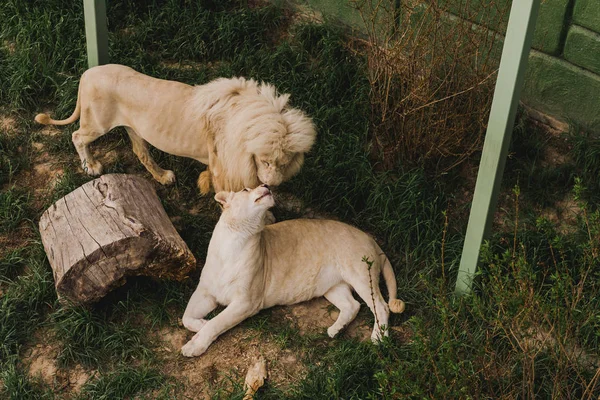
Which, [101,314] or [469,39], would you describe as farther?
[469,39]

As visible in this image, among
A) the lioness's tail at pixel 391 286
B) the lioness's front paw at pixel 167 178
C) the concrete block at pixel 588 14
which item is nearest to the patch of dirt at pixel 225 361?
the lioness's tail at pixel 391 286

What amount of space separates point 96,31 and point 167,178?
1.18 m

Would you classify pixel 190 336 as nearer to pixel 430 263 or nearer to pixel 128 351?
pixel 128 351

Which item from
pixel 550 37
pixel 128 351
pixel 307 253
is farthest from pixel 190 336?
pixel 550 37

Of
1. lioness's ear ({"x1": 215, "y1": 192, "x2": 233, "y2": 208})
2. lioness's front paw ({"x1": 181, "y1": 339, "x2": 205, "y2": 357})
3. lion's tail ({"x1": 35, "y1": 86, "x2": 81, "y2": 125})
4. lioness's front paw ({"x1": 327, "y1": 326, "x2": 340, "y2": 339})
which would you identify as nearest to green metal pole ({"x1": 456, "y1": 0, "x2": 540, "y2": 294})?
lioness's front paw ({"x1": 327, "y1": 326, "x2": 340, "y2": 339})

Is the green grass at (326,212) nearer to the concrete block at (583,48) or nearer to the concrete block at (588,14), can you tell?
the concrete block at (583,48)

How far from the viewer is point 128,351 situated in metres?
4.78

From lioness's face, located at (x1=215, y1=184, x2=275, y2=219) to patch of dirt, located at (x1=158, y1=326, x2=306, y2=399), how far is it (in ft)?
2.39

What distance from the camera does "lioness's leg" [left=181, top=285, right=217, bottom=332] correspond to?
489 cm

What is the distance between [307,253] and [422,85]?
4.34 feet

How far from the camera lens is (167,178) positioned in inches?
233

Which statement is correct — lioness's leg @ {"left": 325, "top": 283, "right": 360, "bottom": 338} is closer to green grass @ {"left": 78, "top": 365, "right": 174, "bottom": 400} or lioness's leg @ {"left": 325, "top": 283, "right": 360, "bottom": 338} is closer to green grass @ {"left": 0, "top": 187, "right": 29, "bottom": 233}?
green grass @ {"left": 78, "top": 365, "right": 174, "bottom": 400}

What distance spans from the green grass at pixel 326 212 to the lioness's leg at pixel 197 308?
Answer: 140 mm

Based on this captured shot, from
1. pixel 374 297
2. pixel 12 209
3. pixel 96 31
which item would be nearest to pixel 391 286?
pixel 374 297
